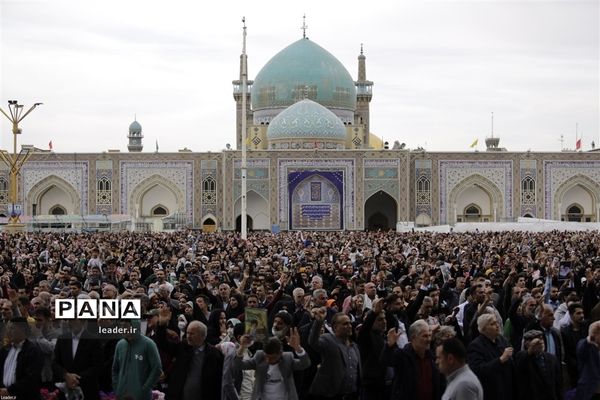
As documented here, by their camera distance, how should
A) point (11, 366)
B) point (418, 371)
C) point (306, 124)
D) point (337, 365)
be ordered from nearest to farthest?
point (418, 371) → point (11, 366) → point (337, 365) → point (306, 124)

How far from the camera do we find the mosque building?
42.7 m

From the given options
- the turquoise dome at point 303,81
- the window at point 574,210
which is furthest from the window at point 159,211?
the window at point 574,210

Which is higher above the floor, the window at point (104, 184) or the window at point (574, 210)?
the window at point (104, 184)

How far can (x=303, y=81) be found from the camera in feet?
157

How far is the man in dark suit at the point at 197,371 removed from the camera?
6363mm

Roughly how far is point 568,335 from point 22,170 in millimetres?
38710

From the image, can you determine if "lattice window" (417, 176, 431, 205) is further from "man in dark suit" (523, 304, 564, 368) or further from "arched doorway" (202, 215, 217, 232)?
"man in dark suit" (523, 304, 564, 368)

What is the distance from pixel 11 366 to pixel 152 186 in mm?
38147

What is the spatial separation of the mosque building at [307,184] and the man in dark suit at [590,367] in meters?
35.5

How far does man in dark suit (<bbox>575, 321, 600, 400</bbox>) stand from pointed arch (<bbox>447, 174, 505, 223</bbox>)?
3648cm

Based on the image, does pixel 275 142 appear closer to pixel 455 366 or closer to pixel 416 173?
pixel 416 173

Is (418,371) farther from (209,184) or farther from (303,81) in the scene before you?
(303,81)

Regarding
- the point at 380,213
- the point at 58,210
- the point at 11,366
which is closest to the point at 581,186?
the point at 380,213

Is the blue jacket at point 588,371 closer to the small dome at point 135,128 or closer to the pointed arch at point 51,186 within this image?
the pointed arch at point 51,186
